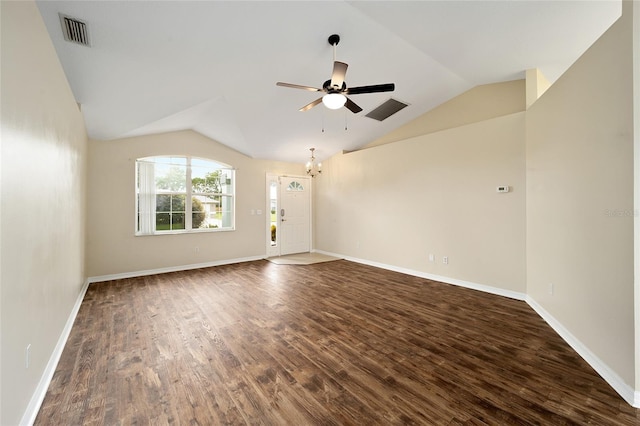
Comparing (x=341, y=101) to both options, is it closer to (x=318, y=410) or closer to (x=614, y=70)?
(x=614, y=70)

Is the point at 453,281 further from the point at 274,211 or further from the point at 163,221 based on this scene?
the point at 163,221

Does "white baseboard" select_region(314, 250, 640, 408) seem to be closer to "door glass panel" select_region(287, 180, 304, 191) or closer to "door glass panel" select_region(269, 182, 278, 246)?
"door glass panel" select_region(269, 182, 278, 246)

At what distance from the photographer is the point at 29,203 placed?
166cm

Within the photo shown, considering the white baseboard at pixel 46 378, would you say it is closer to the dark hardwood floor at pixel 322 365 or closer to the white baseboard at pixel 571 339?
the dark hardwood floor at pixel 322 365

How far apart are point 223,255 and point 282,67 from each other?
4372 millimetres

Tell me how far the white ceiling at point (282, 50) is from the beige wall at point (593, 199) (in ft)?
2.27

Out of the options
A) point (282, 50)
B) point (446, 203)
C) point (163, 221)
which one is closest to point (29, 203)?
point (282, 50)

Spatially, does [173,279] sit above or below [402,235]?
below

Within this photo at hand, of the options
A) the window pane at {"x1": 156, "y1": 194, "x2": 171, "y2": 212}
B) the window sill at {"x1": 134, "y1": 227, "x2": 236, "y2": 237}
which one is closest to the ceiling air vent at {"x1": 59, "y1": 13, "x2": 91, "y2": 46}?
the window pane at {"x1": 156, "y1": 194, "x2": 171, "y2": 212}

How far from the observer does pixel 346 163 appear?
660 centimetres

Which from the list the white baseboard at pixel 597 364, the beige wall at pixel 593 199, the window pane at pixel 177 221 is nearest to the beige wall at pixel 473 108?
the beige wall at pixel 593 199

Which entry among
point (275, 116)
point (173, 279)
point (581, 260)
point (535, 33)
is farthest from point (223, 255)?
point (535, 33)

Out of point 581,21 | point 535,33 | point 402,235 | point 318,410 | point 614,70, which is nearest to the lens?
point 318,410

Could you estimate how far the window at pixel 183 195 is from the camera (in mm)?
5105
